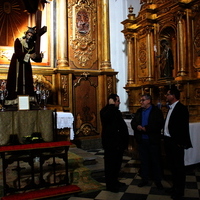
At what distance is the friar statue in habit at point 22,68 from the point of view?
5.58 metres

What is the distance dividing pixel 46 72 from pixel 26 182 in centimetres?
378

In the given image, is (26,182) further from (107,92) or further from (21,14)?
(21,14)

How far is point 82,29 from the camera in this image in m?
7.89

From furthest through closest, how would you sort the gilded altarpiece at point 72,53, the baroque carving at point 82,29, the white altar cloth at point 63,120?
1. the baroque carving at point 82,29
2. the gilded altarpiece at point 72,53
3. the white altar cloth at point 63,120

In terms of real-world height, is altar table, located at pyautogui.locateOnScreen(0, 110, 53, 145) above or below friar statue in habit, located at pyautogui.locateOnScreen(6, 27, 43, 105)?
below

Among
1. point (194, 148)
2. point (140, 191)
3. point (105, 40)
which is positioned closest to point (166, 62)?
point (105, 40)

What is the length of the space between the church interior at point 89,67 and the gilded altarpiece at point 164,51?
0.08ft

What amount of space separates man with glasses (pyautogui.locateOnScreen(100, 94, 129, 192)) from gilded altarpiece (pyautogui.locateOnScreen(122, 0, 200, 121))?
2674mm

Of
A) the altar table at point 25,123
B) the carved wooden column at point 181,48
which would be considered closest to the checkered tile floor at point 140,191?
the altar table at point 25,123

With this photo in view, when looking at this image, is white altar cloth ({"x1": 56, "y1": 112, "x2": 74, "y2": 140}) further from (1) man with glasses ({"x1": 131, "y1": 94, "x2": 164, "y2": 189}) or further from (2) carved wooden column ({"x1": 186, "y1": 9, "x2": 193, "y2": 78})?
(2) carved wooden column ({"x1": 186, "y1": 9, "x2": 193, "y2": 78})

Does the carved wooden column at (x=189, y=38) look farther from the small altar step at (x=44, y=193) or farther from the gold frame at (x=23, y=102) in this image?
the small altar step at (x=44, y=193)

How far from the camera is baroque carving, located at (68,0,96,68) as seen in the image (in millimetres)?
7777

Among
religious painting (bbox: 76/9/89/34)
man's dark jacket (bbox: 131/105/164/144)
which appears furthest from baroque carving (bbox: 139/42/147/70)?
man's dark jacket (bbox: 131/105/164/144)

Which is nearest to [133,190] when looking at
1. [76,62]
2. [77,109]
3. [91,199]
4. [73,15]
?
[91,199]
